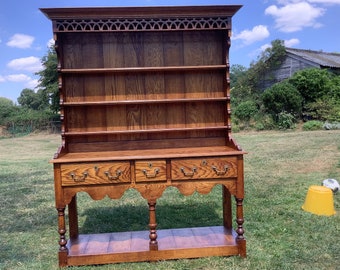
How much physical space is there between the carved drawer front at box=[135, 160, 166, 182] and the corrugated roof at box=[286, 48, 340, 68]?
13029mm

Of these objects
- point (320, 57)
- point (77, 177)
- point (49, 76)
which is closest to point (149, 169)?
point (77, 177)

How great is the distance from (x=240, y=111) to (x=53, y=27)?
415 inches

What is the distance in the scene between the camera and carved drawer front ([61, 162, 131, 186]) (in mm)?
2623

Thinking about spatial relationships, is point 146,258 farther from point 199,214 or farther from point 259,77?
point 259,77

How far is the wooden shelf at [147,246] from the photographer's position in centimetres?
276

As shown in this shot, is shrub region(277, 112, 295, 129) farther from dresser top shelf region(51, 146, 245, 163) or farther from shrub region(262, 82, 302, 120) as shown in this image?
dresser top shelf region(51, 146, 245, 163)

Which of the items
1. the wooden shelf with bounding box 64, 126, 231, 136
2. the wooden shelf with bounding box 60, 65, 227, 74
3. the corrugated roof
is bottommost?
the wooden shelf with bounding box 64, 126, 231, 136

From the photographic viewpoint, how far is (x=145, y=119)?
3.10 meters

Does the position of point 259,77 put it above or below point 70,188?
above

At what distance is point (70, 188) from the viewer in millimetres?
2650

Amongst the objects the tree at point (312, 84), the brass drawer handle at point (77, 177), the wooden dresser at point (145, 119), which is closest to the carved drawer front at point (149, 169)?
the wooden dresser at point (145, 119)

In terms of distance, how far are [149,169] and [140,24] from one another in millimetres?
1244

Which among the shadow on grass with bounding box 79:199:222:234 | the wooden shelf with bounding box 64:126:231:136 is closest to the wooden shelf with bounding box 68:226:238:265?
the shadow on grass with bounding box 79:199:222:234

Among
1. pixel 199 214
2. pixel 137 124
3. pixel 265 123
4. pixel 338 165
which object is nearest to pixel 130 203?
pixel 199 214
